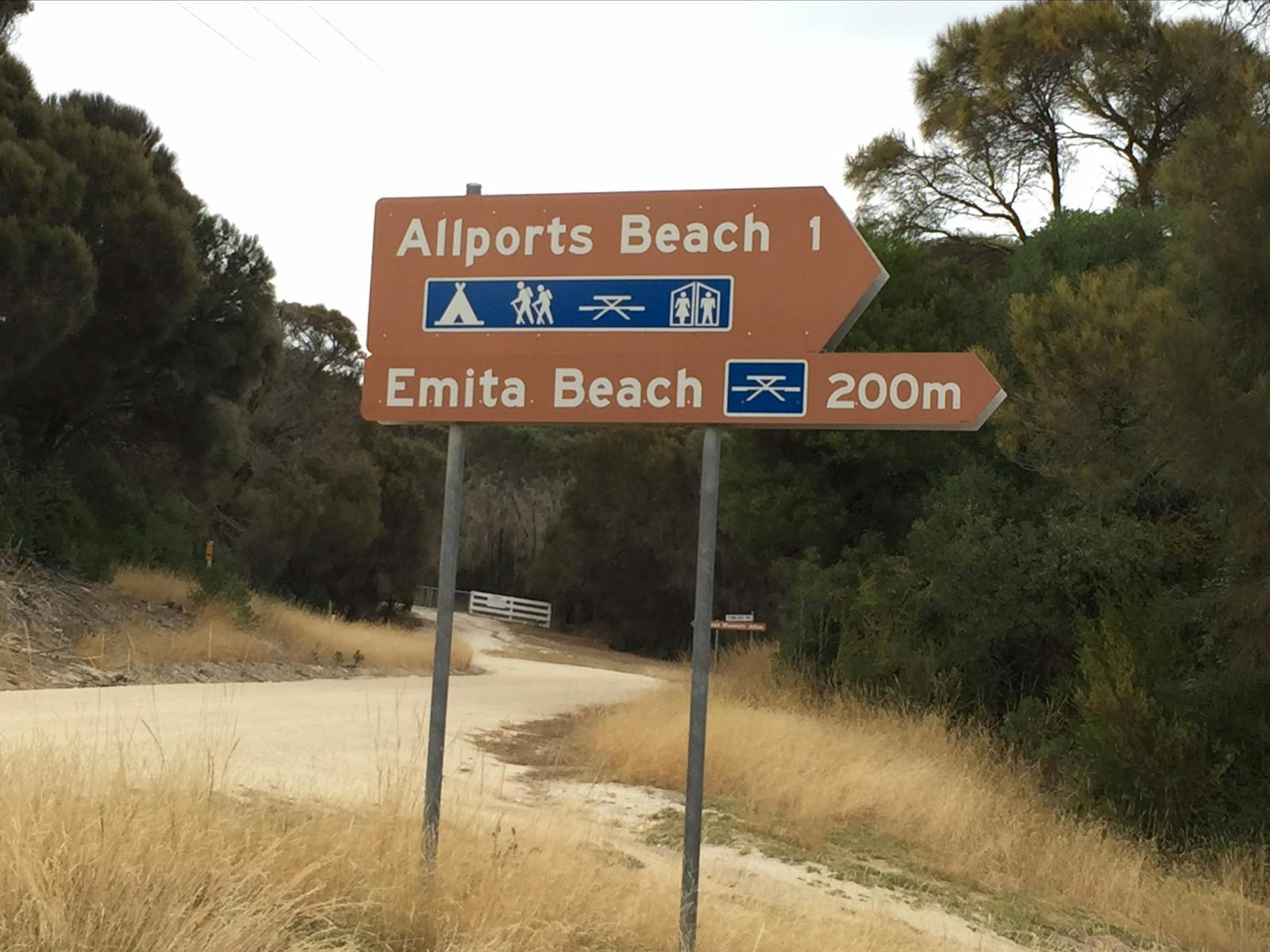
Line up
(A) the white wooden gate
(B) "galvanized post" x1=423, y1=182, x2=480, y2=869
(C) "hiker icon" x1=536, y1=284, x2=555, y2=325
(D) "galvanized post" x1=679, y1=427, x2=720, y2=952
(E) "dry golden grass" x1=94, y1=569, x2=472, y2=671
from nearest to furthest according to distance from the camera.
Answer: (D) "galvanized post" x1=679, y1=427, x2=720, y2=952
(B) "galvanized post" x1=423, y1=182, x2=480, y2=869
(C) "hiker icon" x1=536, y1=284, x2=555, y2=325
(E) "dry golden grass" x1=94, y1=569, x2=472, y2=671
(A) the white wooden gate

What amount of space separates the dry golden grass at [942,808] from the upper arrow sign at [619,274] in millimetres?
4609

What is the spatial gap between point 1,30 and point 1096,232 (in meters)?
18.2

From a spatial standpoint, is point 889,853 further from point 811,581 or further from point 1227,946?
point 811,581

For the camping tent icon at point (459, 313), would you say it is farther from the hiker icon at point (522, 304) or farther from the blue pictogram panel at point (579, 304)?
the hiker icon at point (522, 304)

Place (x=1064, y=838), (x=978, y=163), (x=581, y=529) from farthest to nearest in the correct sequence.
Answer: (x=581, y=529)
(x=978, y=163)
(x=1064, y=838)

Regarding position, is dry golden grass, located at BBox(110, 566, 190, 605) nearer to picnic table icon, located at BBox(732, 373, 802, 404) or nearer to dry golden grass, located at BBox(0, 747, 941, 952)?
dry golden grass, located at BBox(0, 747, 941, 952)

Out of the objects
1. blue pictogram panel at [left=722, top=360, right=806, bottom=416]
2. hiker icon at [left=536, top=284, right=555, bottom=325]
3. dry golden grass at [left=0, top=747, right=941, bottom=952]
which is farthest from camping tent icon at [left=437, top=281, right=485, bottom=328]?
dry golden grass at [left=0, top=747, right=941, bottom=952]

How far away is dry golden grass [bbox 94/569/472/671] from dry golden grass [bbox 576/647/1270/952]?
24.5ft

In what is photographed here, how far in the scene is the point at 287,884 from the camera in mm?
4238

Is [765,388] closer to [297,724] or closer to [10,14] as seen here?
[297,724]

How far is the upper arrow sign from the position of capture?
5023 mm

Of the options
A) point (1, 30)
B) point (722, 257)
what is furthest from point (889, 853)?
point (1, 30)

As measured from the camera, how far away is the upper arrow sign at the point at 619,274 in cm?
502

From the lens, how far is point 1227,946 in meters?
8.02
